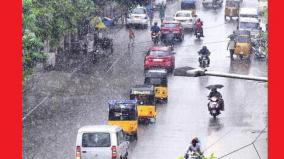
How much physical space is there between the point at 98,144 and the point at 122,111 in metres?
6.06

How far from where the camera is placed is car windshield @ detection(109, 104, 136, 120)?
32281 millimetres

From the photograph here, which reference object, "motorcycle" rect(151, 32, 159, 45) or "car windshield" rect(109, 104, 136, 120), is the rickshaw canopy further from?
"motorcycle" rect(151, 32, 159, 45)

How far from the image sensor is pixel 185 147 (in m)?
32.0

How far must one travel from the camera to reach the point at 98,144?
86.5ft

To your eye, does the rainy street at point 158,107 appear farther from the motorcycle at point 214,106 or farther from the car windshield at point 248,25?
the car windshield at point 248,25

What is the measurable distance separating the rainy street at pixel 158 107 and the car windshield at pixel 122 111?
41.0 inches

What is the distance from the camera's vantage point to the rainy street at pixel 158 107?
32.0 m

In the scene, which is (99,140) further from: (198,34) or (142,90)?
(198,34)

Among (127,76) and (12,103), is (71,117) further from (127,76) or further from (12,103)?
(12,103)

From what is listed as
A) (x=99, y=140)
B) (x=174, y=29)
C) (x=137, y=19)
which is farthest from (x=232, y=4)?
(x=99, y=140)

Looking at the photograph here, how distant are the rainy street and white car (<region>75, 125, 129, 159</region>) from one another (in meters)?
3.74

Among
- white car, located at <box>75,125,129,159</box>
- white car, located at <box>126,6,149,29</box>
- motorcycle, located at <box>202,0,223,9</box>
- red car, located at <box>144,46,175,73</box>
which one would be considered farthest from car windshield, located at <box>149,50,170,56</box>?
motorcycle, located at <box>202,0,223,9</box>
